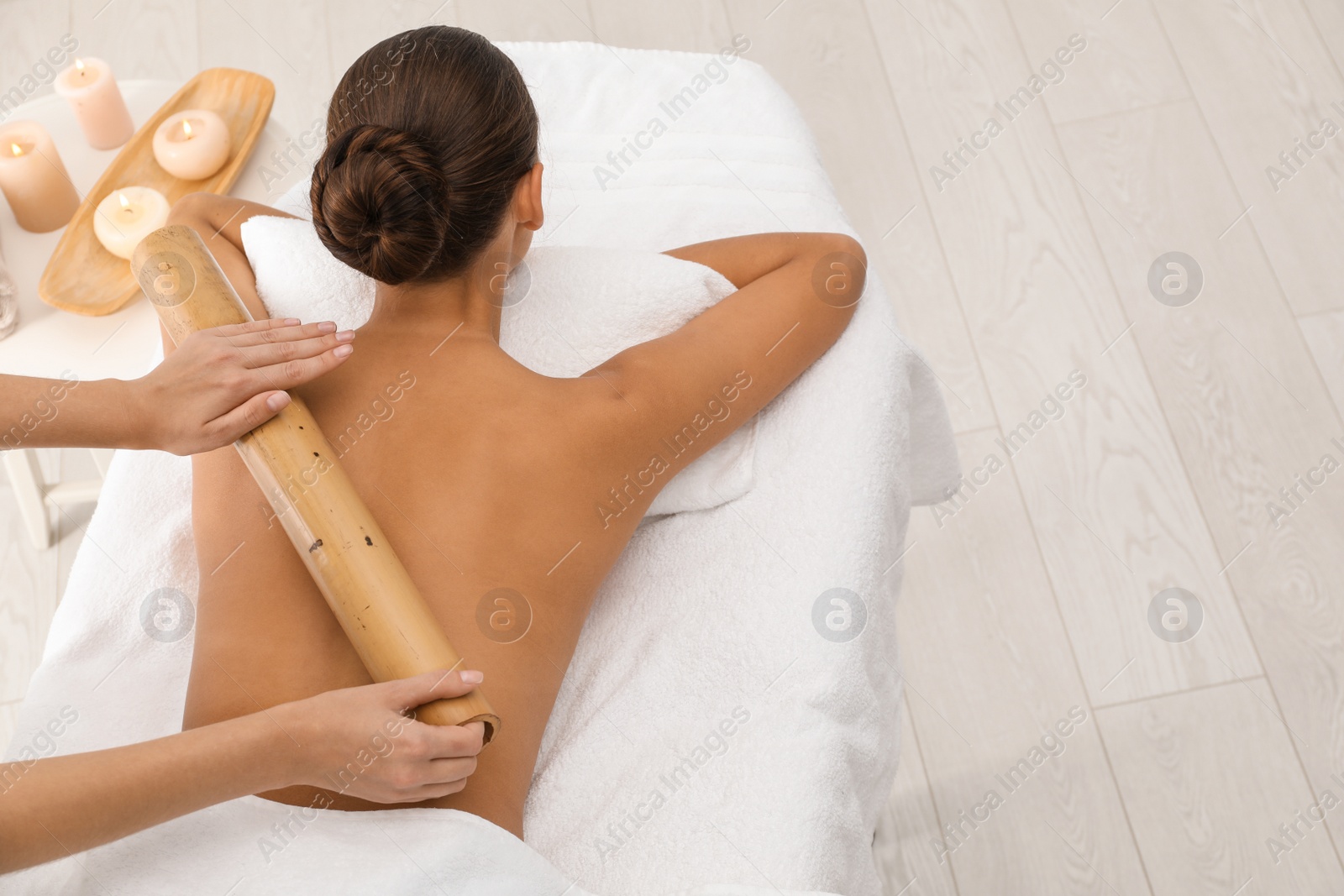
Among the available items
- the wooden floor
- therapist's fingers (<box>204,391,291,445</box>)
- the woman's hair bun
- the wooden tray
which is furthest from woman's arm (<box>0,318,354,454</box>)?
the wooden floor

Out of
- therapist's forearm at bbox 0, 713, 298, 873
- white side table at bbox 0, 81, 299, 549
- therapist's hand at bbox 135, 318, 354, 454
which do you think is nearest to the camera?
therapist's forearm at bbox 0, 713, 298, 873

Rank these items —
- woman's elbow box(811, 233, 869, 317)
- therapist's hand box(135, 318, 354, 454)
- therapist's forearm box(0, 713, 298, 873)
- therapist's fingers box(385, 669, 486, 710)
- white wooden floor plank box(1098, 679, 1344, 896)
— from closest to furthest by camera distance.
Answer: therapist's forearm box(0, 713, 298, 873), therapist's fingers box(385, 669, 486, 710), therapist's hand box(135, 318, 354, 454), woman's elbow box(811, 233, 869, 317), white wooden floor plank box(1098, 679, 1344, 896)

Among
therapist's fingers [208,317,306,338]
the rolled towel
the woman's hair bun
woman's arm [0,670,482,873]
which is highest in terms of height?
the woman's hair bun

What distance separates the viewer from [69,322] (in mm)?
1380

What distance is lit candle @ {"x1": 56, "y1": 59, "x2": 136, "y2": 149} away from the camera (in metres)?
1.44

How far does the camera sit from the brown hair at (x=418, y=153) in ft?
2.99

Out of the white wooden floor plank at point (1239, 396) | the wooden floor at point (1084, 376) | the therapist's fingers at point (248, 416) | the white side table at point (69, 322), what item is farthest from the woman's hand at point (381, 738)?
the white wooden floor plank at point (1239, 396)

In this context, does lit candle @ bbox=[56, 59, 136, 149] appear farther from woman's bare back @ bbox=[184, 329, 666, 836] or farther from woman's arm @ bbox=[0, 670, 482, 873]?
woman's arm @ bbox=[0, 670, 482, 873]

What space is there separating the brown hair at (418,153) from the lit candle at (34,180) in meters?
0.67

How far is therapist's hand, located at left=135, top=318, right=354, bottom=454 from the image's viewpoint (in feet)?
3.02

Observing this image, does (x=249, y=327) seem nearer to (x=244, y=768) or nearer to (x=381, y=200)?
(x=381, y=200)

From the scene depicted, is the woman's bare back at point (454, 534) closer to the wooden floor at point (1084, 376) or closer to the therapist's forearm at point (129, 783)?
the therapist's forearm at point (129, 783)

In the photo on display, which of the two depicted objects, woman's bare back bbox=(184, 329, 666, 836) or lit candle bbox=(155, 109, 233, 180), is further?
lit candle bbox=(155, 109, 233, 180)

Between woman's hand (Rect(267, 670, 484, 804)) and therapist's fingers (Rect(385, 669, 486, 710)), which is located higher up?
therapist's fingers (Rect(385, 669, 486, 710))
